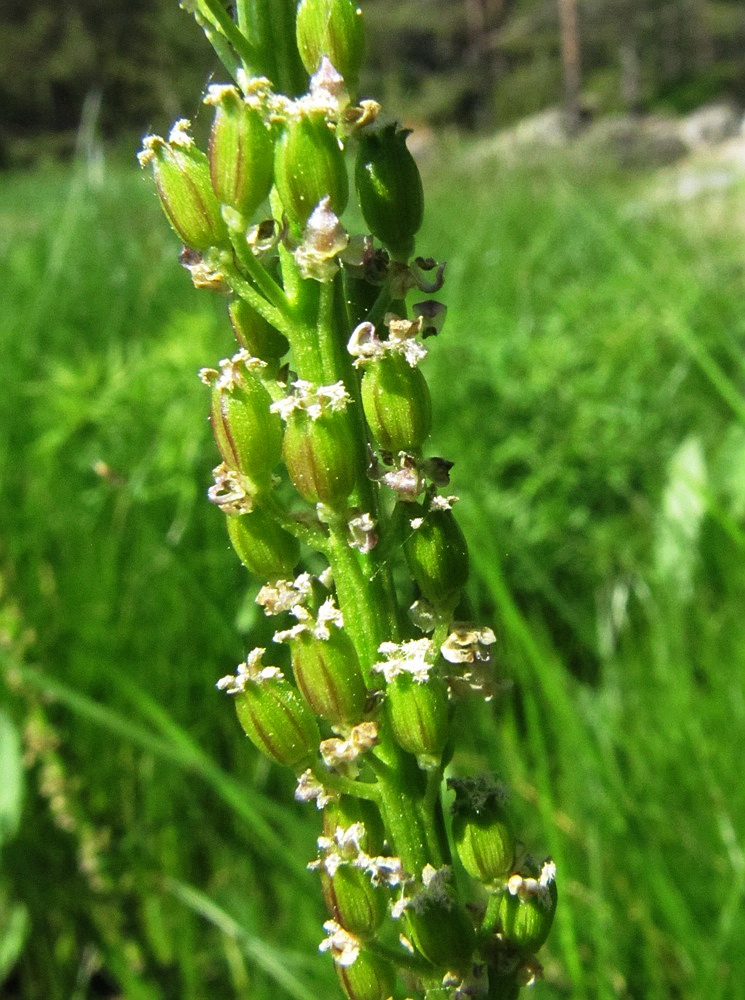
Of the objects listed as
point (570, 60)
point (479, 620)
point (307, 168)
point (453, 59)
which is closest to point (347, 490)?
point (307, 168)

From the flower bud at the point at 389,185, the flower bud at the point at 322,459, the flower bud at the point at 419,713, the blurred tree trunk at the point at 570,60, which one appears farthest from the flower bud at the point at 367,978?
the blurred tree trunk at the point at 570,60

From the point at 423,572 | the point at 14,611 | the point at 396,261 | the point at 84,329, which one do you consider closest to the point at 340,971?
the point at 423,572

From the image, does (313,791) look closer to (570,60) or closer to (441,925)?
(441,925)

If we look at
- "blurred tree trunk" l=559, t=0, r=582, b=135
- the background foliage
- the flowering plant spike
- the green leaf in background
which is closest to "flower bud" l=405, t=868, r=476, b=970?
the flowering plant spike

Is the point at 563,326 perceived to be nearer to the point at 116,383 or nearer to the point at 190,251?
the point at 116,383

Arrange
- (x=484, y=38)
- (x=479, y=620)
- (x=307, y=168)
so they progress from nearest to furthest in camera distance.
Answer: (x=307, y=168) → (x=479, y=620) → (x=484, y=38)

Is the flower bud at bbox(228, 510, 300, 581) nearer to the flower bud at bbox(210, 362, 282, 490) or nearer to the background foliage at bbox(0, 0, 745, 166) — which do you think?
the flower bud at bbox(210, 362, 282, 490)
